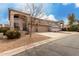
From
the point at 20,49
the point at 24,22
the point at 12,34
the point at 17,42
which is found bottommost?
the point at 20,49

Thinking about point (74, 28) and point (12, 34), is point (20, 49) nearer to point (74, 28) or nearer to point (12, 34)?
point (12, 34)

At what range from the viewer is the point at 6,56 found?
101 inches

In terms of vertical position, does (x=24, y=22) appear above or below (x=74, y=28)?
above

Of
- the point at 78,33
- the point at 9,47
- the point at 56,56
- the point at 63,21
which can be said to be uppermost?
the point at 63,21

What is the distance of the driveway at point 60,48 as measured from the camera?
262 centimetres

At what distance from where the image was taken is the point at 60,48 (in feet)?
8.76

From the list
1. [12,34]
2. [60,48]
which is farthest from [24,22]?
[60,48]

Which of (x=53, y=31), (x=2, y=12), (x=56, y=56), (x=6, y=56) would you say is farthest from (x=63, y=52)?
(x=2, y=12)

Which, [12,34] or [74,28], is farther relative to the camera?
[74,28]

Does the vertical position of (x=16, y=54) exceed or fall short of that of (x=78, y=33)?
it falls short

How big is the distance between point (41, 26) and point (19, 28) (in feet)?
1.30

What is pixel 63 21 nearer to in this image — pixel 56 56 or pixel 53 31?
pixel 53 31

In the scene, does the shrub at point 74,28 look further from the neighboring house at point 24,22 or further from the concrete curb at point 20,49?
the concrete curb at point 20,49

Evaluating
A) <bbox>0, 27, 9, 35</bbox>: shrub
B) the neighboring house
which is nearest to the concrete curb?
the neighboring house
